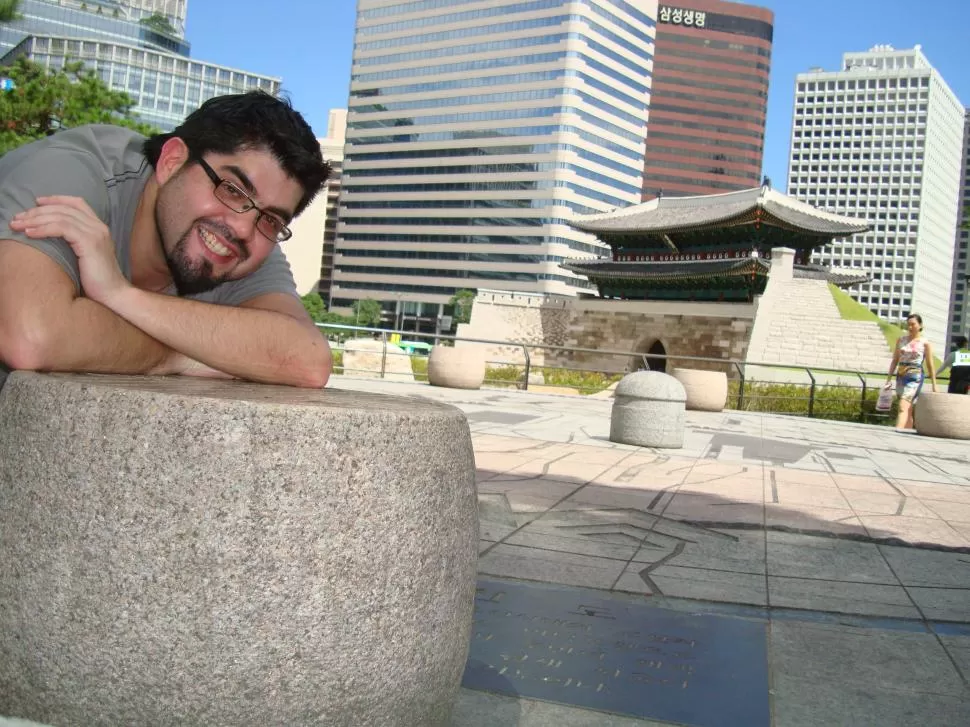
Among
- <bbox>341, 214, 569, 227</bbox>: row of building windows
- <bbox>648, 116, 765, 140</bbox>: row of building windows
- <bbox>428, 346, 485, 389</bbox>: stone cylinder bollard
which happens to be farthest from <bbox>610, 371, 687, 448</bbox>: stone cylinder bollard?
<bbox>648, 116, 765, 140</bbox>: row of building windows

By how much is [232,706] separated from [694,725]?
123 centimetres

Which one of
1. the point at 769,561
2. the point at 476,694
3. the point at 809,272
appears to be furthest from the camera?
the point at 809,272

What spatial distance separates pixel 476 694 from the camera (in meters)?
2.21

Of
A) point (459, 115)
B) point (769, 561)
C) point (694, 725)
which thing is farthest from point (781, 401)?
point (459, 115)

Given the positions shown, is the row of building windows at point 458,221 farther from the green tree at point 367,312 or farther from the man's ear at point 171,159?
the man's ear at point 171,159

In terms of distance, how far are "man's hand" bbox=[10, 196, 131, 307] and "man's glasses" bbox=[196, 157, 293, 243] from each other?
30 centimetres

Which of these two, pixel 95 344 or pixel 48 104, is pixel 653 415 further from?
pixel 48 104

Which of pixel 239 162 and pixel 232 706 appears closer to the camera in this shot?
pixel 232 706

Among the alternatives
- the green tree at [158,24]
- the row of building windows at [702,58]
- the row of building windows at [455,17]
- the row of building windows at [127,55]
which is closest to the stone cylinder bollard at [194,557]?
the row of building windows at [127,55]

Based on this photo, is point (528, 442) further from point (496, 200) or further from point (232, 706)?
point (496, 200)

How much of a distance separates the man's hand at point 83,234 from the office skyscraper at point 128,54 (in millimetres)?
83603

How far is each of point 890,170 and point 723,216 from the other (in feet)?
325

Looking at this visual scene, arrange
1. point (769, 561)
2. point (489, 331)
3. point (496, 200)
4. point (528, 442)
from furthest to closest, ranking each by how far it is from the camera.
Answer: point (496, 200)
point (489, 331)
point (528, 442)
point (769, 561)

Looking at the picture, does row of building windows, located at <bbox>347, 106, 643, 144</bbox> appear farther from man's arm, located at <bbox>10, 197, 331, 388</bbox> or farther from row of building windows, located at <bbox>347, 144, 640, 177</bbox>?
man's arm, located at <bbox>10, 197, 331, 388</bbox>
